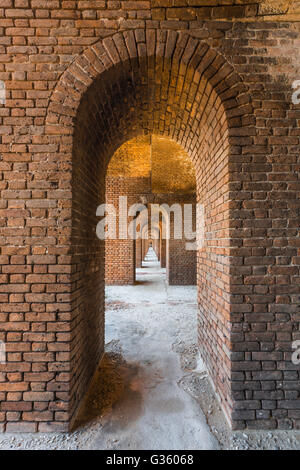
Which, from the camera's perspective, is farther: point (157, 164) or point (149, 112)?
point (157, 164)

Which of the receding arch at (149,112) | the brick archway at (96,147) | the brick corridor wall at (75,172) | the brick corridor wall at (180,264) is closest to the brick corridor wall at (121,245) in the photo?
the brick corridor wall at (180,264)

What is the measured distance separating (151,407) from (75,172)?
2.54 metres

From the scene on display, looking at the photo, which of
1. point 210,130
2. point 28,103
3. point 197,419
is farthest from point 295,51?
point 197,419

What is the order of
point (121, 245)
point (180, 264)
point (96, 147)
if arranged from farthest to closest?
point (180, 264) → point (121, 245) → point (96, 147)

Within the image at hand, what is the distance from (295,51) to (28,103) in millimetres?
2562

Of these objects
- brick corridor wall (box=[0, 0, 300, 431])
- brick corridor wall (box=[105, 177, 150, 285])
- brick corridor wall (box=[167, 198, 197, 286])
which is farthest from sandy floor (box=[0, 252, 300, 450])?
brick corridor wall (box=[167, 198, 197, 286])

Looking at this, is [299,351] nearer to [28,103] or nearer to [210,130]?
[210,130]

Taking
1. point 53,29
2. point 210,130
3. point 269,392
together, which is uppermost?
point 53,29

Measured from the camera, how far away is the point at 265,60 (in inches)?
86.9

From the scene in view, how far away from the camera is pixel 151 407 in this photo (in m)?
2.45

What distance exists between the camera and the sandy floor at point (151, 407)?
1.99 metres

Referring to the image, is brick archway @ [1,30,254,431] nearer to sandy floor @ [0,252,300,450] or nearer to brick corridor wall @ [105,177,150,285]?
sandy floor @ [0,252,300,450]

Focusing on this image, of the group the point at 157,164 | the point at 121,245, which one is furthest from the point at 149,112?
the point at 121,245

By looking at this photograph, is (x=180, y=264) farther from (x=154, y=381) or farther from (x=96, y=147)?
(x=96, y=147)
